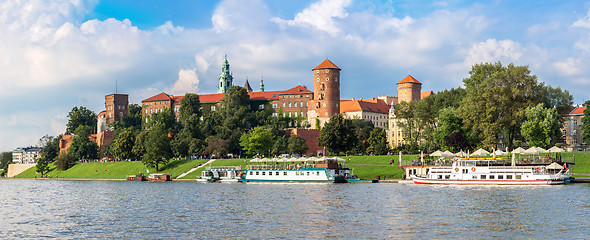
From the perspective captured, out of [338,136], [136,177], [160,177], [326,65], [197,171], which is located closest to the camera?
[160,177]

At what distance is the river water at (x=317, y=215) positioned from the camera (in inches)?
1421

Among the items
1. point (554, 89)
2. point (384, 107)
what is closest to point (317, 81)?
point (384, 107)

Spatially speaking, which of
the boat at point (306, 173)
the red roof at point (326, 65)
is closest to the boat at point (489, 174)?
the boat at point (306, 173)

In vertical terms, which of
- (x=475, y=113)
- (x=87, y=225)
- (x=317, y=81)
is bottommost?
(x=87, y=225)

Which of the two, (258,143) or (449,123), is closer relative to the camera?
(449,123)

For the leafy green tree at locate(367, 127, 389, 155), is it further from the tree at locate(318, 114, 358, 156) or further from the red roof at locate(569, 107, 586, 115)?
the red roof at locate(569, 107, 586, 115)

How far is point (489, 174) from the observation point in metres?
73.4

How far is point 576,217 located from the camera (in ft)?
133

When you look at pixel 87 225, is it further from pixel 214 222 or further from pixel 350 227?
pixel 350 227

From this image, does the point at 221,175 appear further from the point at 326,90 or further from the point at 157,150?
the point at 326,90

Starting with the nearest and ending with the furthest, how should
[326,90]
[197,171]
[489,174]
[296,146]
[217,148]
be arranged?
[489,174] → [197,171] → [296,146] → [217,148] → [326,90]

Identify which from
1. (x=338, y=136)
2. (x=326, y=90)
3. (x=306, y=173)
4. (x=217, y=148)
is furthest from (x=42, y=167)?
(x=306, y=173)

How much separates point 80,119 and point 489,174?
138868 millimetres

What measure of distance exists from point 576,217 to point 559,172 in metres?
31.9
